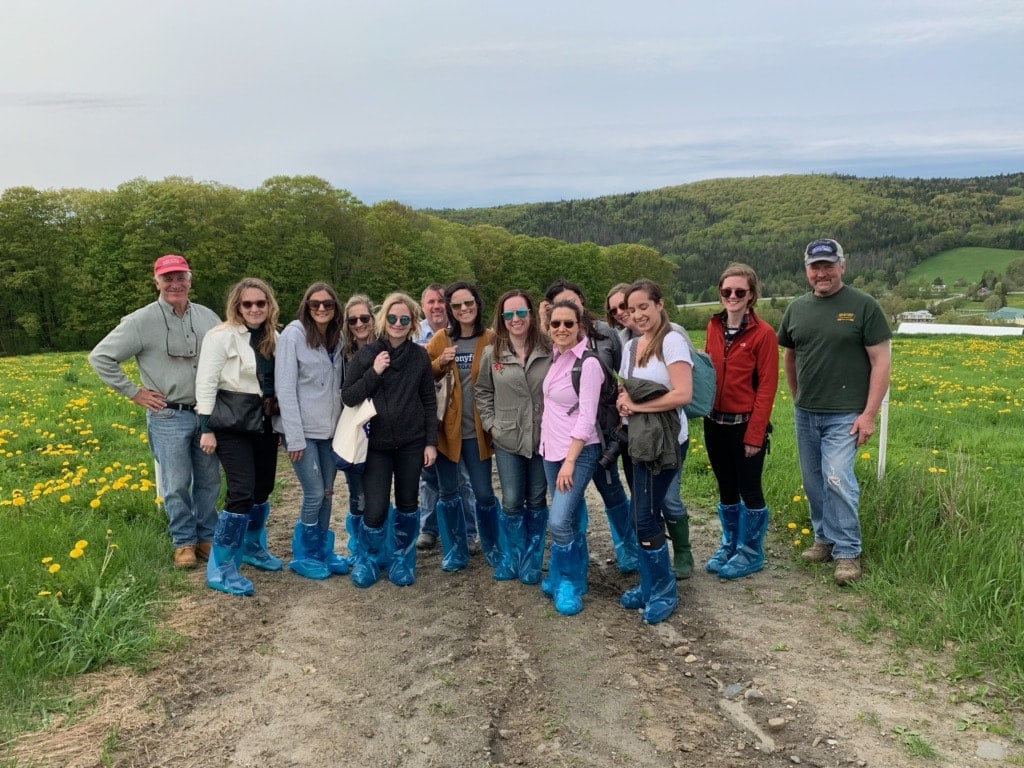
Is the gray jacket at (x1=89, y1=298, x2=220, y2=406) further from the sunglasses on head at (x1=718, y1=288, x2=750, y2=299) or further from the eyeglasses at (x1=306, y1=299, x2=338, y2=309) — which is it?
the sunglasses on head at (x1=718, y1=288, x2=750, y2=299)

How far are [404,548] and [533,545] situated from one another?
3.30ft

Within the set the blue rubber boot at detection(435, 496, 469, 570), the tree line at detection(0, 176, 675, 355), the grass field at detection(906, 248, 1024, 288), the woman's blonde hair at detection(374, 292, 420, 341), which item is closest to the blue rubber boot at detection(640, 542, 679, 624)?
the blue rubber boot at detection(435, 496, 469, 570)

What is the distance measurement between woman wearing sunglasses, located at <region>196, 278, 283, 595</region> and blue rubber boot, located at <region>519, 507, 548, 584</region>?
204 centimetres

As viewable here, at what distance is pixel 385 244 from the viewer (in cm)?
4666

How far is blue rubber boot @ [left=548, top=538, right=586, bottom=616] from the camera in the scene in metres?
5.01

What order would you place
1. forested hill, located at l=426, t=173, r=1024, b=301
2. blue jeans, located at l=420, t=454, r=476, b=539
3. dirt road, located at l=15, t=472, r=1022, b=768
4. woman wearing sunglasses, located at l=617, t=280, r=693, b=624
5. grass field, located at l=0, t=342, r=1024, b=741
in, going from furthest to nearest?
forested hill, located at l=426, t=173, r=1024, b=301
blue jeans, located at l=420, t=454, r=476, b=539
woman wearing sunglasses, located at l=617, t=280, r=693, b=624
grass field, located at l=0, t=342, r=1024, b=741
dirt road, located at l=15, t=472, r=1022, b=768

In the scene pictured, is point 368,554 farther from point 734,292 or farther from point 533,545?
point 734,292

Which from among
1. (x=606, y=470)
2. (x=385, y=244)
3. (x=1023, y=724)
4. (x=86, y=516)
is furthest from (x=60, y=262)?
(x=1023, y=724)

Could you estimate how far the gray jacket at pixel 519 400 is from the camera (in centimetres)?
522

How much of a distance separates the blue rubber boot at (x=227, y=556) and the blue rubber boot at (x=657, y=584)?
112 inches

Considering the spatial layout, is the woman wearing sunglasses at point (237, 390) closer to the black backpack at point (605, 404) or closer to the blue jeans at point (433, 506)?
the blue jeans at point (433, 506)

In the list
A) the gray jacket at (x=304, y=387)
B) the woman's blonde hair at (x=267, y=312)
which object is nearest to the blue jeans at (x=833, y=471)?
the gray jacket at (x=304, y=387)

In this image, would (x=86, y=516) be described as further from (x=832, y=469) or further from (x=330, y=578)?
(x=832, y=469)

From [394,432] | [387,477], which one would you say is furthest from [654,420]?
[387,477]
